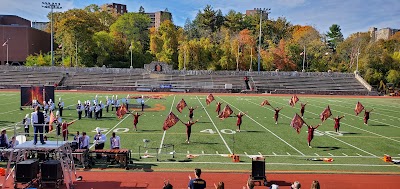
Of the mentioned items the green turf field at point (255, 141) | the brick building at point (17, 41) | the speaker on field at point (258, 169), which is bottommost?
the green turf field at point (255, 141)

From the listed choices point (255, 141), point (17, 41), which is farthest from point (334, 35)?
point (255, 141)

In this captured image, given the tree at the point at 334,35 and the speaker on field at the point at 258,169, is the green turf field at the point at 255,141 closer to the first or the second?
the speaker on field at the point at 258,169

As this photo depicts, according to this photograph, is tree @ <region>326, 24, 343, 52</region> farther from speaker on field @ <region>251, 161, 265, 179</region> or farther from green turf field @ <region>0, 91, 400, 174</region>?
speaker on field @ <region>251, 161, 265, 179</region>

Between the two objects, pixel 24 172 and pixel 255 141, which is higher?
pixel 24 172

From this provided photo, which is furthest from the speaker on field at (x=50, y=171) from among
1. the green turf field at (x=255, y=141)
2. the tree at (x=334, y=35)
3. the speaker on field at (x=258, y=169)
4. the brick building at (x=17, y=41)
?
the tree at (x=334, y=35)

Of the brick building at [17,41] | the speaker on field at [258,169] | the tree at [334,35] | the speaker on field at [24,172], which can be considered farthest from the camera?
the tree at [334,35]

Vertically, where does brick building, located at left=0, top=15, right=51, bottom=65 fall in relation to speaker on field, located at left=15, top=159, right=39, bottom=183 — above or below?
above

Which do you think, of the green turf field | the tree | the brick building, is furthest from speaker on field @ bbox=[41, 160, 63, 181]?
the tree

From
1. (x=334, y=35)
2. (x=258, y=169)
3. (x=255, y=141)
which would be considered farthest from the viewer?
(x=334, y=35)

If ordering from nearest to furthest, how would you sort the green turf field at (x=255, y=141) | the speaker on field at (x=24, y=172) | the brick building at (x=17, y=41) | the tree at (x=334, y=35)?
the speaker on field at (x=24, y=172) < the green turf field at (x=255, y=141) < the brick building at (x=17, y=41) < the tree at (x=334, y=35)

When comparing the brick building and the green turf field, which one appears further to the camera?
the brick building

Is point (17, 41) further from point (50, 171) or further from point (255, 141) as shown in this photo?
point (50, 171)

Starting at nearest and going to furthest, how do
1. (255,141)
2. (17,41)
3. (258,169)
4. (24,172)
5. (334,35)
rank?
(24,172)
(258,169)
(255,141)
(17,41)
(334,35)

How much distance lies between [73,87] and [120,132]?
1444 inches
